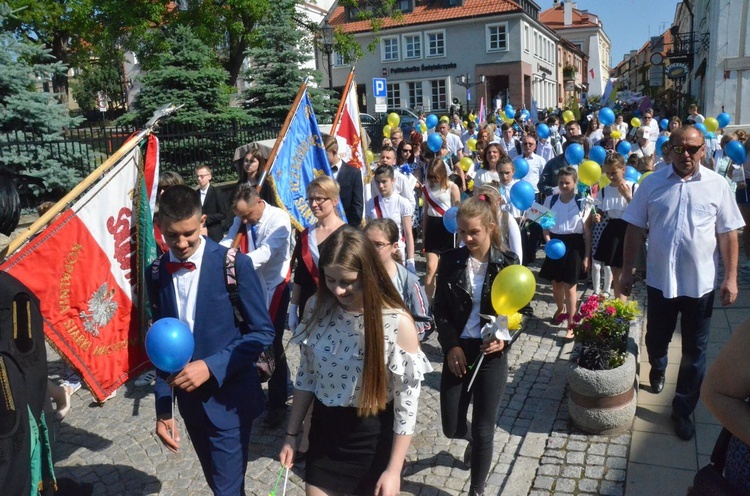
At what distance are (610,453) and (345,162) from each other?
4.49m

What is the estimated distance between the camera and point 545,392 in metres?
5.20

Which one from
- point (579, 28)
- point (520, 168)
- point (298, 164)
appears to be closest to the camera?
point (298, 164)

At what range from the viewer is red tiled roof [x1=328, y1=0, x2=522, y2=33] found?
1806 inches

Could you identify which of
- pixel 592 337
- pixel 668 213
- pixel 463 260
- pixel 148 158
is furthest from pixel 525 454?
pixel 148 158

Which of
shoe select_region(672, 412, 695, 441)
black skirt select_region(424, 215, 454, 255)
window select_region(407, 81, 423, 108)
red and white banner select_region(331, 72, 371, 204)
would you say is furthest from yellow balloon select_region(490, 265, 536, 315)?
window select_region(407, 81, 423, 108)

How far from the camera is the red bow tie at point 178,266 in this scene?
2.93m

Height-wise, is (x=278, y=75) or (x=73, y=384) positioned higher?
(x=278, y=75)

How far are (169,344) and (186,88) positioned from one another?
15.0 meters

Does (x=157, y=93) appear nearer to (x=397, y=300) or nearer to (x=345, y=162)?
(x=345, y=162)

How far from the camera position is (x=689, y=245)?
4234 millimetres

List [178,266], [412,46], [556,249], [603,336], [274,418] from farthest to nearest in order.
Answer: [412,46], [556,249], [274,418], [603,336], [178,266]

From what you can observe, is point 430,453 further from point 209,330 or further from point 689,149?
point 689,149

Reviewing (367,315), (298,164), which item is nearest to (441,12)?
(298,164)

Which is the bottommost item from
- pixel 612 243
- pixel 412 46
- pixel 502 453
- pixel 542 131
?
pixel 502 453
